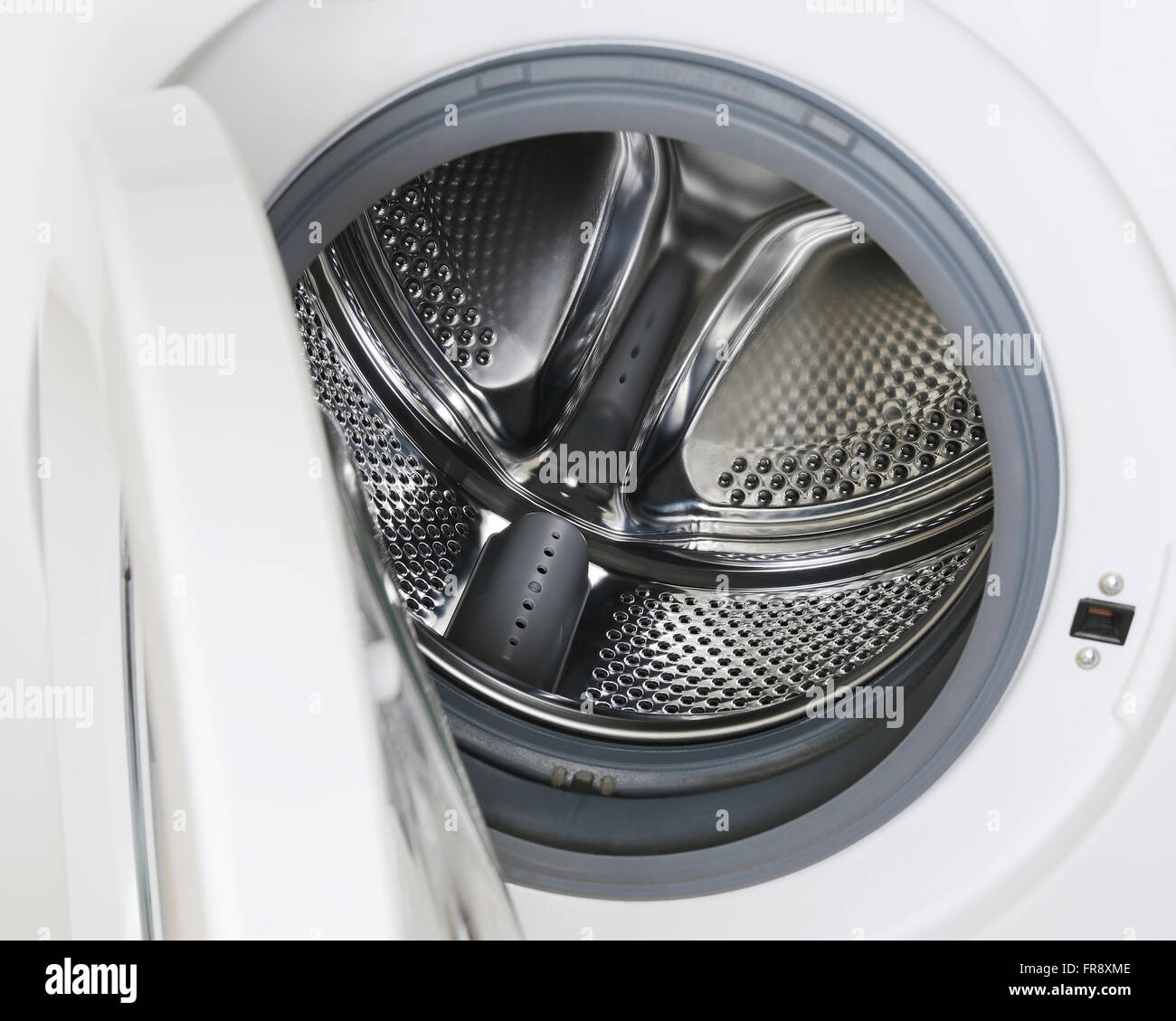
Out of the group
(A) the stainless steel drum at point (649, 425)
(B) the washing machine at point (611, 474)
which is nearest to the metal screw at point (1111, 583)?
(B) the washing machine at point (611, 474)

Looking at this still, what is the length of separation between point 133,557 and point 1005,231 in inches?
19.3

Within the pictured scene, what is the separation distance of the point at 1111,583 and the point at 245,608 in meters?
0.51

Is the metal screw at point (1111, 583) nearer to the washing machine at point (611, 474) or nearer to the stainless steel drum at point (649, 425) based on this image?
the washing machine at point (611, 474)

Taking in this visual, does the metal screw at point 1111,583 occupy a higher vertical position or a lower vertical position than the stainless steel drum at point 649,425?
lower

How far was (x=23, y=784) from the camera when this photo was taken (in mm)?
778

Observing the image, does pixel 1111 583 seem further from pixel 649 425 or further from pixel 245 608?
pixel 649 425

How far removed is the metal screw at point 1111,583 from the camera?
658 mm

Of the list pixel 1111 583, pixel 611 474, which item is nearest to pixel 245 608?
pixel 1111 583

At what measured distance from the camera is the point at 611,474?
1232 millimetres

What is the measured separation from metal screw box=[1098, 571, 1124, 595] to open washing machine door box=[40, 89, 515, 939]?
0.40 m

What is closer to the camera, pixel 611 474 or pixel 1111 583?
pixel 1111 583

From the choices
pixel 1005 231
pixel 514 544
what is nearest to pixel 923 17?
Result: pixel 1005 231
